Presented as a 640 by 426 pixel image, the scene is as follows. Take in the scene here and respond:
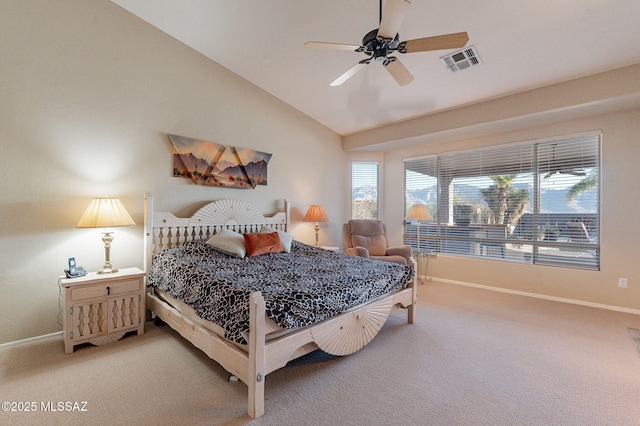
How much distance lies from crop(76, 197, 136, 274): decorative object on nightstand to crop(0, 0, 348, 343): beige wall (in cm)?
30

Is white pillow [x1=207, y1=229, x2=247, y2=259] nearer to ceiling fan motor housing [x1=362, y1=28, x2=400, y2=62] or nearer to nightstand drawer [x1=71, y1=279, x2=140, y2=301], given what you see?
nightstand drawer [x1=71, y1=279, x2=140, y2=301]

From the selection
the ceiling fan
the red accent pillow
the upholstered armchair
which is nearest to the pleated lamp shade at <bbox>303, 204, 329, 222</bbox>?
the upholstered armchair

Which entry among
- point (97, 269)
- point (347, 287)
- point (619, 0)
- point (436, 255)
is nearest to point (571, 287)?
point (436, 255)

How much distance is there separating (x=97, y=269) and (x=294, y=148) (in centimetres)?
319

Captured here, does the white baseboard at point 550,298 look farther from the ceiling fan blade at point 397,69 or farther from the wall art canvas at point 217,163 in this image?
the wall art canvas at point 217,163

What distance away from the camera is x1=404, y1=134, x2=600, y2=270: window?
3.80 m

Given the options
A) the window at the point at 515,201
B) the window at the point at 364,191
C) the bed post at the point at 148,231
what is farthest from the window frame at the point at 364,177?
the bed post at the point at 148,231

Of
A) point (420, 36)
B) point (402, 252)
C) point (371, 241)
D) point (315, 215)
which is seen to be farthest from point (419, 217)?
point (420, 36)

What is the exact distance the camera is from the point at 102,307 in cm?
256

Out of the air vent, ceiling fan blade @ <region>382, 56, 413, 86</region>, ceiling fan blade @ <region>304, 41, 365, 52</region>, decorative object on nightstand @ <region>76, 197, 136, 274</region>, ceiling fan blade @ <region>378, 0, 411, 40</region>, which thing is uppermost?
the air vent

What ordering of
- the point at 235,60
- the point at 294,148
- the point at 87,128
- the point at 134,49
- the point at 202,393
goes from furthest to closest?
the point at 294,148
the point at 235,60
the point at 134,49
the point at 87,128
the point at 202,393

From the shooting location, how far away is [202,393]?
6.20 ft

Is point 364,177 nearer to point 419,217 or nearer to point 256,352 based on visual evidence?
point 419,217

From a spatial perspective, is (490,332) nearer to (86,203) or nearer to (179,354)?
(179,354)
